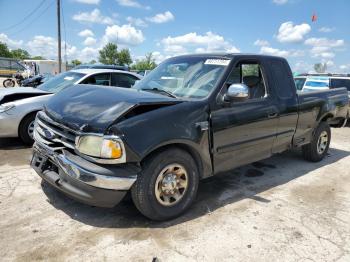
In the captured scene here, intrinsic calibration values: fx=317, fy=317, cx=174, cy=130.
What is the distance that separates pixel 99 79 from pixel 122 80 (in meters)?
0.59

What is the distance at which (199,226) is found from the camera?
3443 mm

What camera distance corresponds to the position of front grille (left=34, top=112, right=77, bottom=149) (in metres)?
3.25

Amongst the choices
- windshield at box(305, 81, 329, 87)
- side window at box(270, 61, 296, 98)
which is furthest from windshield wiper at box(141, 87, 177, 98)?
windshield at box(305, 81, 329, 87)

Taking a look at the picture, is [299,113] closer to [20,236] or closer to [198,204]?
[198,204]

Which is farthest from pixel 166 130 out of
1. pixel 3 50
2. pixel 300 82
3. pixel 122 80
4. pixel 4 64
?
pixel 3 50

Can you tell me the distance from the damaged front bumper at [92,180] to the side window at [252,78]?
6.97 ft

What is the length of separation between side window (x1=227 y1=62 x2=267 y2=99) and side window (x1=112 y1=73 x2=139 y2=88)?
3.74 meters

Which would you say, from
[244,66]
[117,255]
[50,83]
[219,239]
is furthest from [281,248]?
[50,83]

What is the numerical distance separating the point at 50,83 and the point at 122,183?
516 cm

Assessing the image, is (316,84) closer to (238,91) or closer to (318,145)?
(318,145)

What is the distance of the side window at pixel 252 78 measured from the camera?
436cm

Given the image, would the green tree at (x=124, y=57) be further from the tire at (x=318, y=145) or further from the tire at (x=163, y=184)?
the tire at (x=163, y=184)

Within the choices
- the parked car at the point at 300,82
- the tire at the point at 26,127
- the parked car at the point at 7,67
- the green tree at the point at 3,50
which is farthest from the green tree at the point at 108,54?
the tire at the point at 26,127

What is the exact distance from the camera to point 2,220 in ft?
11.2
